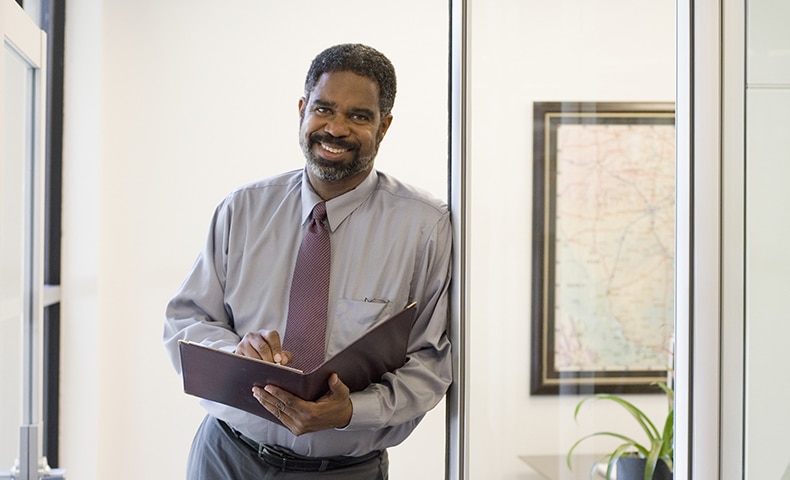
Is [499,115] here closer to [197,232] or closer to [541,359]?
[541,359]

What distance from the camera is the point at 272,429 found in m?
1.72

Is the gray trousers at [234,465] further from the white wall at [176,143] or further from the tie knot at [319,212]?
the white wall at [176,143]

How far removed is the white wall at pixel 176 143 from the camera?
304cm

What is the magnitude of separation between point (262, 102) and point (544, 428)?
2143mm

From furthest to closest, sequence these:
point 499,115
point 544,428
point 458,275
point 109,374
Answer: point 109,374
point 458,275
point 499,115
point 544,428

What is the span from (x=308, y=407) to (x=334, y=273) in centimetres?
34

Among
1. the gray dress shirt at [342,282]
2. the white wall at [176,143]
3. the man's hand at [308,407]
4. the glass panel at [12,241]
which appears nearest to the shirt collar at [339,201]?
the gray dress shirt at [342,282]

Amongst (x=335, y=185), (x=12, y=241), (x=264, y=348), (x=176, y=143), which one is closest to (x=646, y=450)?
(x=264, y=348)

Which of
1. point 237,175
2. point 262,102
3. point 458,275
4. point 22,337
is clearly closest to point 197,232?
point 237,175

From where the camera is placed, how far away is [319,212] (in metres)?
1.78

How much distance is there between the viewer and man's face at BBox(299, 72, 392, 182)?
68.2 inches

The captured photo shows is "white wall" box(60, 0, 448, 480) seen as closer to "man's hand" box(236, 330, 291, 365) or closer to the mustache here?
the mustache

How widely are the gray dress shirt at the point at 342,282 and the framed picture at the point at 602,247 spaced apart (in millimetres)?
405
